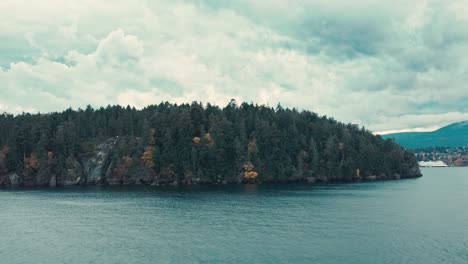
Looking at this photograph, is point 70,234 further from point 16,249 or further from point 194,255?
point 194,255

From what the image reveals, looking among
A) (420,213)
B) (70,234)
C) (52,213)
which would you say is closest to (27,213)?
(52,213)

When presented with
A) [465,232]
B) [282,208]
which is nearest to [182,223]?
[282,208]

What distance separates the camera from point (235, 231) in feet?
278

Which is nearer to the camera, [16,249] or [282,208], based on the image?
[16,249]

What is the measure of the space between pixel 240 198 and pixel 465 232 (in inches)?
3135

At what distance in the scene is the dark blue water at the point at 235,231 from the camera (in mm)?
66250

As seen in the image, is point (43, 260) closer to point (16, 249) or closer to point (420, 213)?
point (16, 249)

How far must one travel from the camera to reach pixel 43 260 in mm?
64750

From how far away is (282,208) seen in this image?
11819cm

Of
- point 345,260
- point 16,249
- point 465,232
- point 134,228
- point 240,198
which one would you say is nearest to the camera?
point 345,260

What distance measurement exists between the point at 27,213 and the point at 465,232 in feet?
383

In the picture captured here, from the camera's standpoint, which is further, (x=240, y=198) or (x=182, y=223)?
(x=240, y=198)

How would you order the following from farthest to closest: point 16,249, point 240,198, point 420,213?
point 240,198, point 420,213, point 16,249

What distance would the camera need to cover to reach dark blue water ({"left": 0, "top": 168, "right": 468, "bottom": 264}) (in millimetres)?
66250
